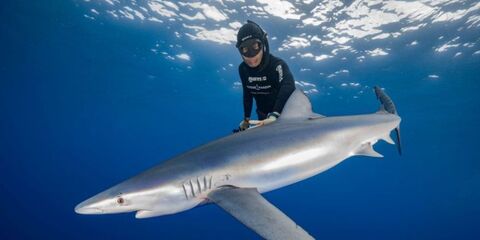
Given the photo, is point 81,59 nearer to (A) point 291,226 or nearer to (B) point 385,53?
(B) point 385,53

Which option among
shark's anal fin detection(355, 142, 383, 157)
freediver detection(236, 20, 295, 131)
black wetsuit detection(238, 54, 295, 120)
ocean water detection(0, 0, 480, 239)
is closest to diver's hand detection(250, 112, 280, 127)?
freediver detection(236, 20, 295, 131)

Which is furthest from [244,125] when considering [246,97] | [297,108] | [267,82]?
[297,108]

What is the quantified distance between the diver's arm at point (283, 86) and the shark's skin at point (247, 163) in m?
0.61

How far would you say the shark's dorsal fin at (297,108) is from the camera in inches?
148

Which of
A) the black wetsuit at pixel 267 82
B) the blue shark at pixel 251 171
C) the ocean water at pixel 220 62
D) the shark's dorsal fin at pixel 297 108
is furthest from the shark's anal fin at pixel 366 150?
the ocean water at pixel 220 62

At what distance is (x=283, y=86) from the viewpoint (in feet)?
15.6

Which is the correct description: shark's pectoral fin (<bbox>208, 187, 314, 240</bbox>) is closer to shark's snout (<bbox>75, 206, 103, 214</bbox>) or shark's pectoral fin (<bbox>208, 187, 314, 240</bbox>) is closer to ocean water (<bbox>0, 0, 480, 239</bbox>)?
shark's snout (<bbox>75, 206, 103, 214</bbox>)

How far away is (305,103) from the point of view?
3926 millimetres

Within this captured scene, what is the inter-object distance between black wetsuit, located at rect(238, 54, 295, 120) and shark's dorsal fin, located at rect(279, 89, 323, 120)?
2.44 ft

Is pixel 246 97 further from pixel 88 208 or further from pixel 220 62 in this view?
pixel 220 62

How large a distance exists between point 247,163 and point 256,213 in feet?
2.57

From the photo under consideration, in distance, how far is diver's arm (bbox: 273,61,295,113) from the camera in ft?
14.8

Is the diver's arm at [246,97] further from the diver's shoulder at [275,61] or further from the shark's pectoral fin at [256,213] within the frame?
the shark's pectoral fin at [256,213]

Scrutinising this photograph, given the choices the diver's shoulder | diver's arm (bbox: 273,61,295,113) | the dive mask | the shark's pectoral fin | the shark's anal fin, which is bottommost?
the shark's pectoral fin
